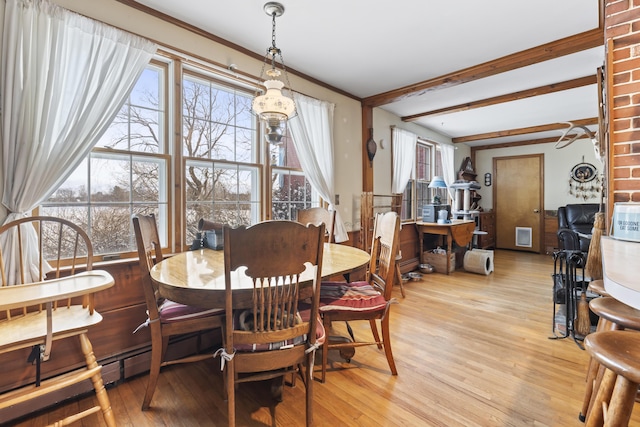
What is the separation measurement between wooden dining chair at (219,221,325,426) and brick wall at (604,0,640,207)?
169 cm

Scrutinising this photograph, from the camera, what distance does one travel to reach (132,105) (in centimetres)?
207

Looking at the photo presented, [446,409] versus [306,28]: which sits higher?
[306,28]

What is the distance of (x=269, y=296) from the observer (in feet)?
4.06

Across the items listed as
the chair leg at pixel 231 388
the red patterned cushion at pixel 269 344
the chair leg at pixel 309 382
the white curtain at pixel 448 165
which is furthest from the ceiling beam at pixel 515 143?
the chair leg at pixel 231 388

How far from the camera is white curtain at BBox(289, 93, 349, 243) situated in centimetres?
300

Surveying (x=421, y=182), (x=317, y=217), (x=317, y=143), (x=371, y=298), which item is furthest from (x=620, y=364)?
(x=421, y=182)

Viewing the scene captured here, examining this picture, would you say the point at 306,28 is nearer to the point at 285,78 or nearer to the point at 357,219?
the point at 285,78

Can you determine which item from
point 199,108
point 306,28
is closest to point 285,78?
point 306,28

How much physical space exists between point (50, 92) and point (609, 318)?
288 centimetres

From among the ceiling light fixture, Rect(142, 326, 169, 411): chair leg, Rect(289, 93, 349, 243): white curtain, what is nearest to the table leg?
Rect(289, 93, 349, 243): white curtain

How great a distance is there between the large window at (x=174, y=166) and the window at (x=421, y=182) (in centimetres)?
278

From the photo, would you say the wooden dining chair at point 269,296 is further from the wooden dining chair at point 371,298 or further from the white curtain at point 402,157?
the white curtain at point 402,157

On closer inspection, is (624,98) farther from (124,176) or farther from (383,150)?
(124,176)

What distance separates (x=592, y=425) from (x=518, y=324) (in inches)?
79.7
